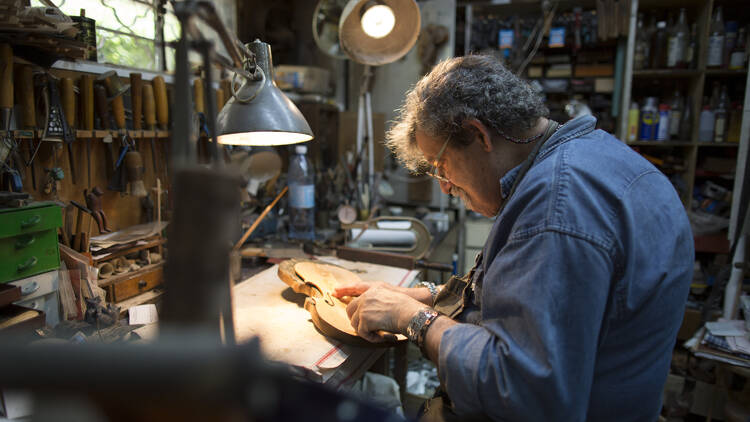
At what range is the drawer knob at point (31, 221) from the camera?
1251 millimetres

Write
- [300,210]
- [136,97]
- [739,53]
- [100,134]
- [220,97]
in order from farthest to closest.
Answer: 1. [739,53]
2. [300,210]
3. [220,97]
4. [136,97]
5. [100,134]

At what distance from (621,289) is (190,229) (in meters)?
0.83

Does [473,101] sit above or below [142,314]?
above

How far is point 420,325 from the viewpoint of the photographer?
43.2 inches

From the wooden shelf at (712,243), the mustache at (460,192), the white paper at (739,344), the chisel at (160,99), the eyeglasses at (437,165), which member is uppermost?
the chisel at (160,99)

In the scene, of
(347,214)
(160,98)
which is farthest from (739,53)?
(160,98)

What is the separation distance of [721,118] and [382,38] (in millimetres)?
2732

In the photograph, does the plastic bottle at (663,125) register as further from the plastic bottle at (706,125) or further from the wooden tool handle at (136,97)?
the wooden tool handle at (136,97)

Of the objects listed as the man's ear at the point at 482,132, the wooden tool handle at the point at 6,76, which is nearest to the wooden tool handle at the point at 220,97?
the wooden tool handle at the point at 6,76

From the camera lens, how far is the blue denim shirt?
0.80m

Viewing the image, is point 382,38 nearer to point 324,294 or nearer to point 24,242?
point 324,294

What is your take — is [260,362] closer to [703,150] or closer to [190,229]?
[190,229]

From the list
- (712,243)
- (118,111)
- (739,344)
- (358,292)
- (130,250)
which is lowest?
(739,344)

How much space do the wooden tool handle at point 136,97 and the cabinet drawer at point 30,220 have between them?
60 cm
